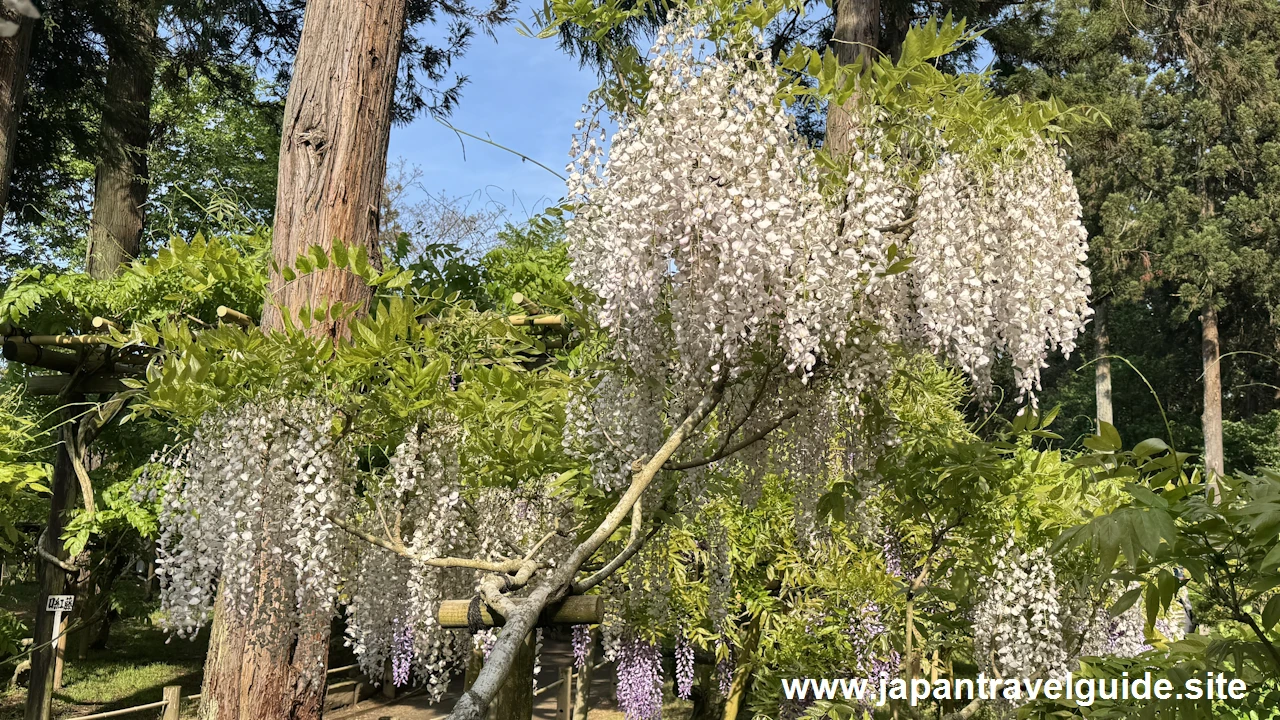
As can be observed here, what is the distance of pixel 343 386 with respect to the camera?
258 cm

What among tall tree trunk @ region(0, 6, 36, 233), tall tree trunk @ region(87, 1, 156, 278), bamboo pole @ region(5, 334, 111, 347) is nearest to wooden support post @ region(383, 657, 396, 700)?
tall tree trunk @ region(87, 1, 156, 278)

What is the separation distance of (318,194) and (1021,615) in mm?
3534

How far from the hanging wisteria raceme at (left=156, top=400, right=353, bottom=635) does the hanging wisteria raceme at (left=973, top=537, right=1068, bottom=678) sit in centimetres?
286

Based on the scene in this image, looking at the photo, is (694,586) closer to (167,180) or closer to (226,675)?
(226,675)

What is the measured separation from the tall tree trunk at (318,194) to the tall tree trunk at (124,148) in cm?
551

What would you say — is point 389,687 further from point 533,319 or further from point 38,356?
point 533,319

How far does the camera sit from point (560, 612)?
2072 mm

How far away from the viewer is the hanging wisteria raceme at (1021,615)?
13.0 ft

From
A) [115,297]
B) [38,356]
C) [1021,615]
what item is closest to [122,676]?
[38,356]

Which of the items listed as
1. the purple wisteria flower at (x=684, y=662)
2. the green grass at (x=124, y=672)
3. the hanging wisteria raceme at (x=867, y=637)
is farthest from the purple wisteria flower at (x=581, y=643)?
the green grass at (x=124, y=672)

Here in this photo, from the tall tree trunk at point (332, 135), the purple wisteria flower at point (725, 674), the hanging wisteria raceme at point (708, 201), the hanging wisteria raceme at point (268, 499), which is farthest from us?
the purple wisteria flower at point (725, 674)

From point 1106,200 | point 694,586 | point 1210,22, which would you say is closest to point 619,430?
point 694,586

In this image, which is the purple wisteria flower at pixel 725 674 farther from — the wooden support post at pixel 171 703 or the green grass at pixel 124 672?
the green grass at pixel 124 672

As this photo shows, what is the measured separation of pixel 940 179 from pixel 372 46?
2.37 meters
